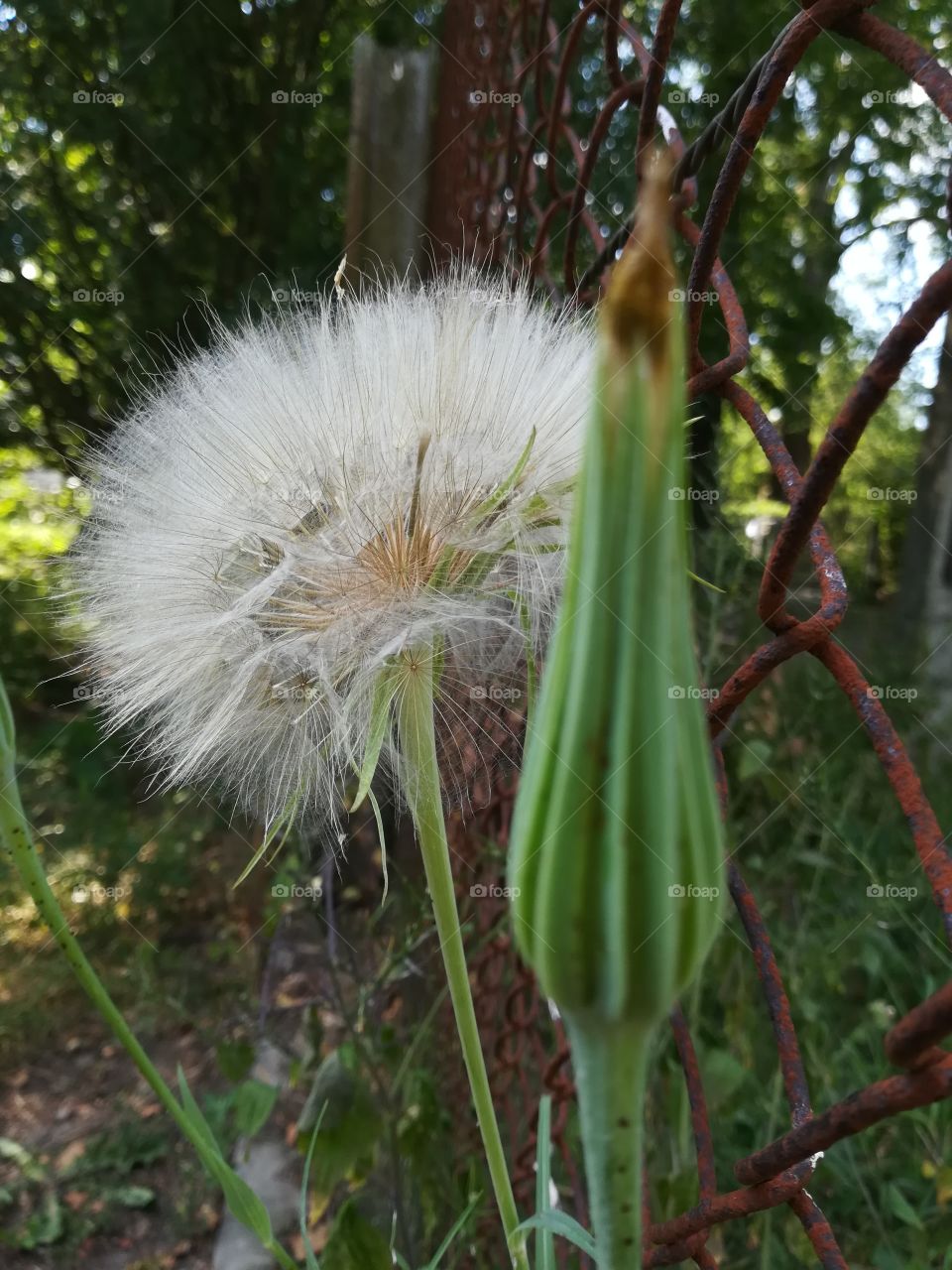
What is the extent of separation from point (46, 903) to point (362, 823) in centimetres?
105

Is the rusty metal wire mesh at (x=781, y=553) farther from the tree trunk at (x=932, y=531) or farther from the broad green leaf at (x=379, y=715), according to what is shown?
the tree trunk at (x=932, y=531)

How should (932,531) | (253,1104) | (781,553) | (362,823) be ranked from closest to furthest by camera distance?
(781,553) → (253,1104) → (362,823) → (932,531)

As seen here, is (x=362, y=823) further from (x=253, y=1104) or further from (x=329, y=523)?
(x=329, y=523)

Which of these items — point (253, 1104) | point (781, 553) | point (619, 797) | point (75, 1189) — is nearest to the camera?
point (619, 797)

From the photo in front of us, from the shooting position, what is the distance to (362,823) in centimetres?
149

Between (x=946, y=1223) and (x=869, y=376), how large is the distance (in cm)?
158

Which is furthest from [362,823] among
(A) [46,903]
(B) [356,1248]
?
(A) [46,903]

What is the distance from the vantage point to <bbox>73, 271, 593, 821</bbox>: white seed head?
0.46m

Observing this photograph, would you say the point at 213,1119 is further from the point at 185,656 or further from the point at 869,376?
the point at 869,376

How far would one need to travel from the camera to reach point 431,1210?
116cm

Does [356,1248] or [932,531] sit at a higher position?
[932,531]

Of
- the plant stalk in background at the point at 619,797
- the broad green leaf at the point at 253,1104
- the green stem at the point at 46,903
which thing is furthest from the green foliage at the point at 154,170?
the plant stalk in background at the point at 619,797

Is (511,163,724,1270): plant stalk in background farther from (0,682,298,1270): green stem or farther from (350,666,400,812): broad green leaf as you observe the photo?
(0,682,298,1270): green stem

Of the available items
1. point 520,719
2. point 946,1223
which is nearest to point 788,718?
point 946,1223
